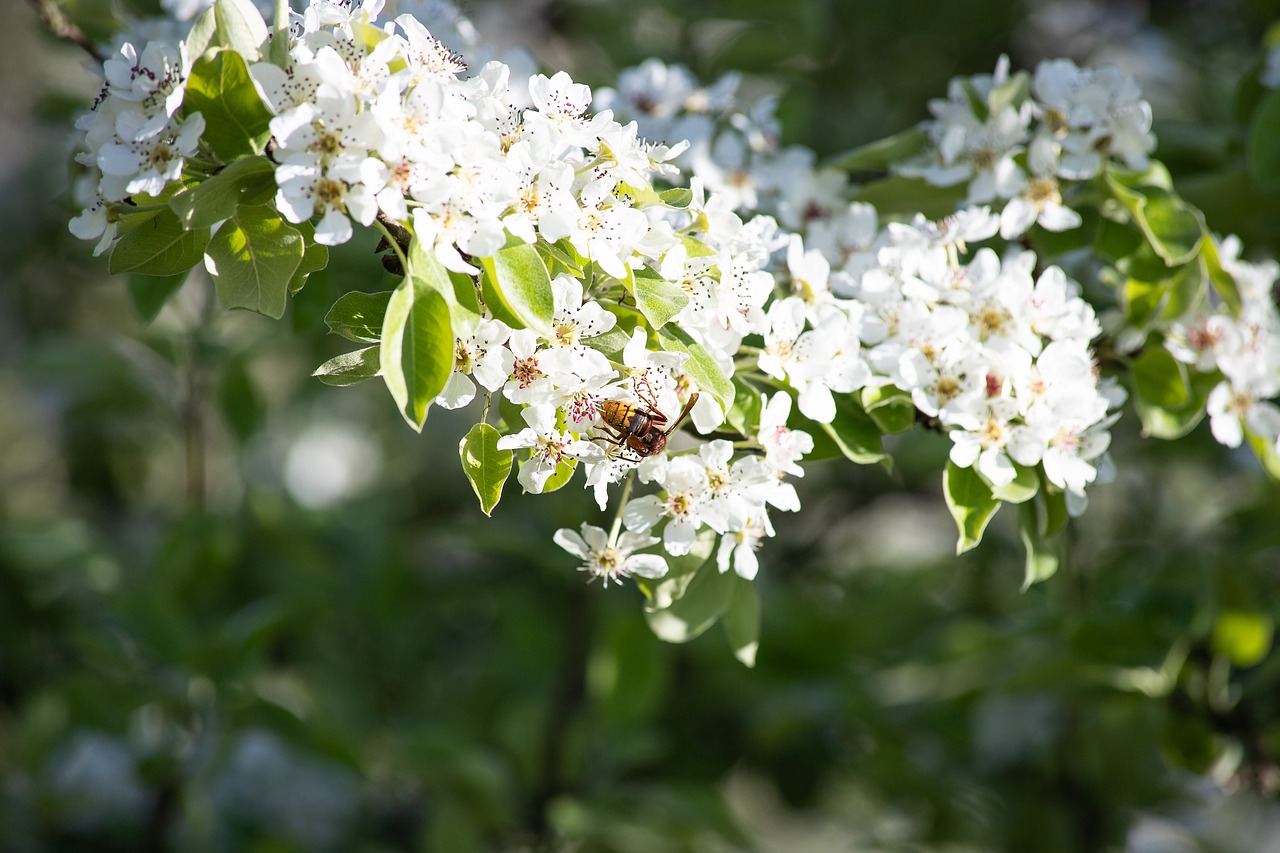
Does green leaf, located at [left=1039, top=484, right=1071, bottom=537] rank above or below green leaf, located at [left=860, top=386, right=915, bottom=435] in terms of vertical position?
below

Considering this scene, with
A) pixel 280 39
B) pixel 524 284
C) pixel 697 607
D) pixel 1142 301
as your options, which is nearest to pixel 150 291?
pixel 280 39

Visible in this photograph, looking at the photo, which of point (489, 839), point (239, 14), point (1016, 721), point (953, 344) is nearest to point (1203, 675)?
point (1016, 721)

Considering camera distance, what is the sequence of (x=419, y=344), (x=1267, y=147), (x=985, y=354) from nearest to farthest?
(x=419, y=344), (x=985, y=354), (x=1267, y=147)

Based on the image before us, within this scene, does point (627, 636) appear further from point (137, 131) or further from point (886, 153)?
point (137, 131)

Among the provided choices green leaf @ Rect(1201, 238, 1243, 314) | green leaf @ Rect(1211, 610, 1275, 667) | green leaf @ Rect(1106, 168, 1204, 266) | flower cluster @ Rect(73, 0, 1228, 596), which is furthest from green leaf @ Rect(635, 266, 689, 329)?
green leaf @ Rect(1211, 610, 1275, 667)

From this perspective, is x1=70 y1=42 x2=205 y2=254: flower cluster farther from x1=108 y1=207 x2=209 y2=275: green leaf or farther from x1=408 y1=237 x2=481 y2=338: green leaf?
x1=408 y1=237 x2=481 y2=338: green leaf

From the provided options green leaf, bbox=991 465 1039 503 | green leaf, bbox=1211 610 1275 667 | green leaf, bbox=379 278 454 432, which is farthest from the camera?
green leaf, bbox=1211 610 1275 667
